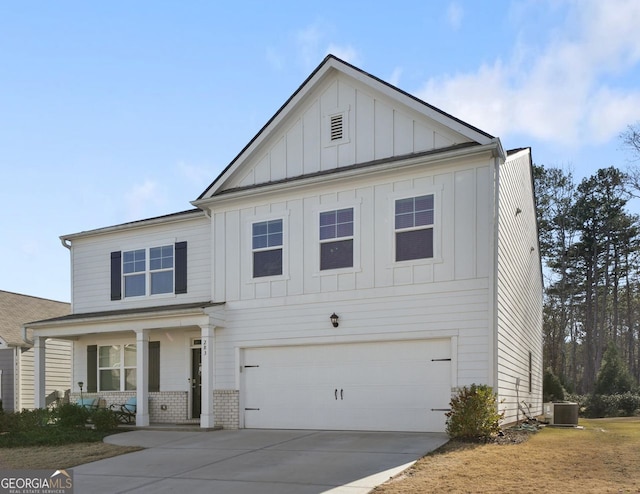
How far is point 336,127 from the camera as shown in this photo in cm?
1573

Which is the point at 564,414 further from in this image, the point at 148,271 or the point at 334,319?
the point at 148,271

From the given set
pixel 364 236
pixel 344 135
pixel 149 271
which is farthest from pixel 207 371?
pixel 344 135

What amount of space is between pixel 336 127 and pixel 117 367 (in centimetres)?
973

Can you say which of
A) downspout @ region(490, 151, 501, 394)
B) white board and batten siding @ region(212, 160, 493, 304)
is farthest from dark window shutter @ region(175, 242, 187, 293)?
downspout @ region(490, 151, 501, 394)

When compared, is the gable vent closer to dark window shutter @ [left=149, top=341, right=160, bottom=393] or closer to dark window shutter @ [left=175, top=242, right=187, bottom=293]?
dark window shutter @ [left=175, top=242, right=187, bottom=293]

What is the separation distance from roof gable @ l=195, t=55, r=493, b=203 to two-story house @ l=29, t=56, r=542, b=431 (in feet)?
0.11

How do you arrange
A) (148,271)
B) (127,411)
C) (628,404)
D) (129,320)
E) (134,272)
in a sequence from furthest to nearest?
(628,404) < (134,272) < (148,271) < (127,411) < (129,320)

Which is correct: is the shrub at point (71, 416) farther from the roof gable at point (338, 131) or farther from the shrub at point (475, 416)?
the shrub at point (475, 416)

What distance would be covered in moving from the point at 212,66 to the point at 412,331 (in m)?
6.76

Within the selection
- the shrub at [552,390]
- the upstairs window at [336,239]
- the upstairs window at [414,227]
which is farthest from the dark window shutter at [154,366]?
the shrub at [552,390]

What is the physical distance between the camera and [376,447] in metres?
11.8

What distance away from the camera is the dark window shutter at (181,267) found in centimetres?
1812

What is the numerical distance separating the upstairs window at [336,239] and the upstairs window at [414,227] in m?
1.18

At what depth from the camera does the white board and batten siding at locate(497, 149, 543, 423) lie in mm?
14289
